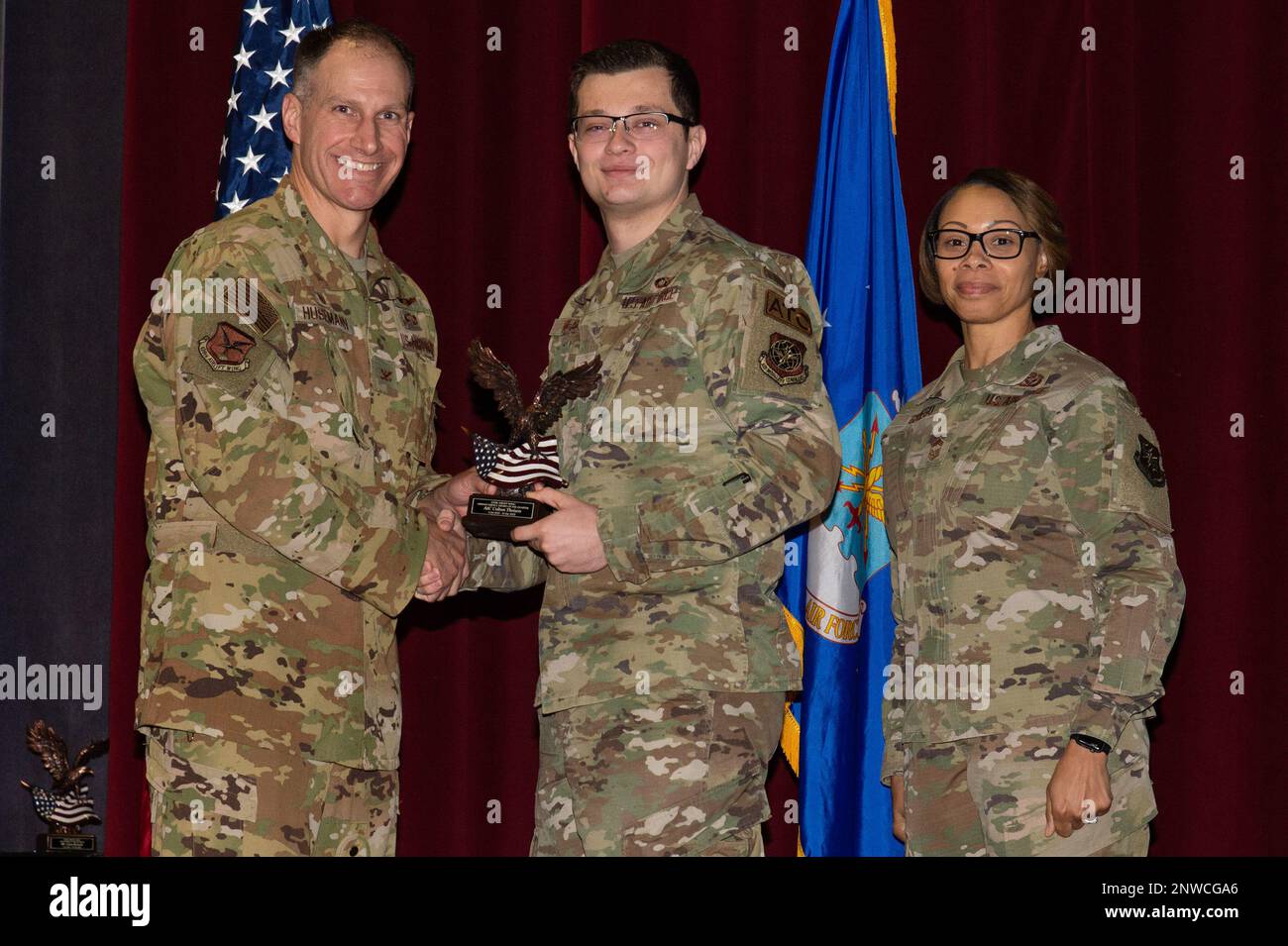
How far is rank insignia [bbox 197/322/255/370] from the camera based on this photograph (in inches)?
106

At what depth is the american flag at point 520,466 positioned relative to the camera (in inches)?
109

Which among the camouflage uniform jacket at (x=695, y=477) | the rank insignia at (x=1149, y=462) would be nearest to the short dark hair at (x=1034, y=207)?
the rank insignia at (x=1149, y=462)

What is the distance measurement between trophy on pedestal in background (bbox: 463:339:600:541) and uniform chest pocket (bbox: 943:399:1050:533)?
0.85m

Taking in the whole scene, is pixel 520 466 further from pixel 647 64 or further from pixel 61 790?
pixel 61 790

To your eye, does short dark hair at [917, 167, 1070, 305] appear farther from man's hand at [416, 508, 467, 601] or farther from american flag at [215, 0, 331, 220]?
american flag at [215, 0, 331, 220]

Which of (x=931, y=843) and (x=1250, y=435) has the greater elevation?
(x=1250, y=435)

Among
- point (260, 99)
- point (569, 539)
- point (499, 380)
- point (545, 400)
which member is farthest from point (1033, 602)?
point (260, 99)

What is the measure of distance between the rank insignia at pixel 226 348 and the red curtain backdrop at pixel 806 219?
155cm

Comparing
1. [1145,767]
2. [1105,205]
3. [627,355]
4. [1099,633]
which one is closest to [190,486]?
[627,355]

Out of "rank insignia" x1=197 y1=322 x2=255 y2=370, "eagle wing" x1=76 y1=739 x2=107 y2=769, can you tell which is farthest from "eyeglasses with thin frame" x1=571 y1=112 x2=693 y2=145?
"eagle wing" x1=76 y1=739 x2=107 y2=769

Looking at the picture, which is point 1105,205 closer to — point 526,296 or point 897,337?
point 897,337

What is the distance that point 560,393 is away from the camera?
2.81 m

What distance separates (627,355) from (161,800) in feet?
4.21

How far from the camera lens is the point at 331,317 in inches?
115
